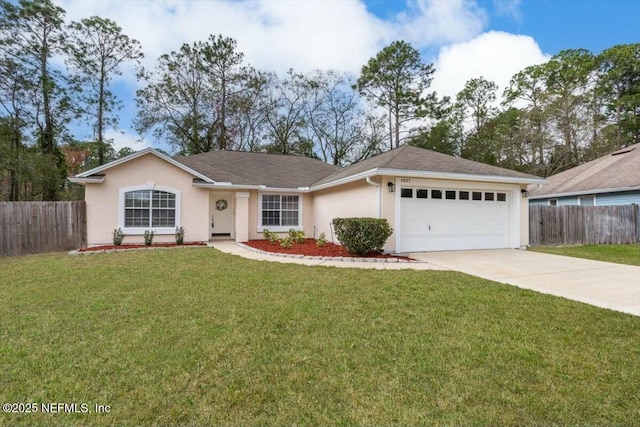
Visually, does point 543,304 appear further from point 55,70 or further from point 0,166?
point 55,70

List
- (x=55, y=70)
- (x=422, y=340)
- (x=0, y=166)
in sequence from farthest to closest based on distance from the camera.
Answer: (x=55, y=70)
(x=0, y=166)
(x=422, y=340)

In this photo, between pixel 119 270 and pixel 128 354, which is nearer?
pixel 128 354

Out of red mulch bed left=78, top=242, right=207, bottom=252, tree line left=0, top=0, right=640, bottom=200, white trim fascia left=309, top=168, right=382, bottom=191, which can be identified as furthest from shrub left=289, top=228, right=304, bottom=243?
tree line left=0, top=0, right=640, bottom=200

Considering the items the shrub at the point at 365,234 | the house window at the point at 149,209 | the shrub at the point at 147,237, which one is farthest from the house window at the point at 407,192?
the shrub at the point at 147,237

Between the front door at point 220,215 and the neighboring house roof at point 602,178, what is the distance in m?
13.6

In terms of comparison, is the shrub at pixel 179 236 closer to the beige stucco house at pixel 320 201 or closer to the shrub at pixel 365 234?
the beige stucco house at pixel 320 201

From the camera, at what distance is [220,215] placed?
1439 centimetres

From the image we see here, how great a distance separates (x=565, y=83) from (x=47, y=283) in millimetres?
37061

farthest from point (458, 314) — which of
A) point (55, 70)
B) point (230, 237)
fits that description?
point (55, 70)

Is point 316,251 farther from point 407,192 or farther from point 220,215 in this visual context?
point 220,215

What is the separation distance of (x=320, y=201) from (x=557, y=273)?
9.20 metres

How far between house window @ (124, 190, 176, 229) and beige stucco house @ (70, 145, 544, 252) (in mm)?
35

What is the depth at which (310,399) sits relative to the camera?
103 inches

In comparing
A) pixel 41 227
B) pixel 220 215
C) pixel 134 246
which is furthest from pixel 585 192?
pixel 41 227
